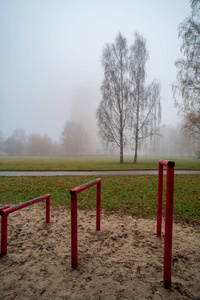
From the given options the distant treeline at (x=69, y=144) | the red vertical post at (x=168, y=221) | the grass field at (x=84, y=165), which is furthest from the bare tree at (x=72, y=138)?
the red vertical post at (x=168, y=221)

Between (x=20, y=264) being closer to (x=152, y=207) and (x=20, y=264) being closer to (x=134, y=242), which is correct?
(x=134, y=242)

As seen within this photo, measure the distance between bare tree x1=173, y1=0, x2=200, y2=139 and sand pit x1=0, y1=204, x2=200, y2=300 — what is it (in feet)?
48.6

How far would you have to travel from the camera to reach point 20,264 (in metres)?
2.58

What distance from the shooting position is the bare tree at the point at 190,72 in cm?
1465

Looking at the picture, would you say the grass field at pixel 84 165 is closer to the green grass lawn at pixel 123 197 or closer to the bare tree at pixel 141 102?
the bare tree at pixel 141 102

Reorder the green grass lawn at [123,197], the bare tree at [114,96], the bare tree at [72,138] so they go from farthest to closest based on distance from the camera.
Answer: the bare tree at [72,138] < the bare tree at [114,96] < the green grass lawn at [123,197]

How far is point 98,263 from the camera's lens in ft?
8.48

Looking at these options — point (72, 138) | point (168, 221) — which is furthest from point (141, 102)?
point (72, 138)

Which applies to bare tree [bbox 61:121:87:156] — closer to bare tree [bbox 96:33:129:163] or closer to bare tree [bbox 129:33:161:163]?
bare tree [bbox 96:33:129:163]

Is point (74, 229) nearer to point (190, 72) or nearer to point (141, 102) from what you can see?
point (190, 72)

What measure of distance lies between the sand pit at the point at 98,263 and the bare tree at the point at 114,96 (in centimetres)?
1724

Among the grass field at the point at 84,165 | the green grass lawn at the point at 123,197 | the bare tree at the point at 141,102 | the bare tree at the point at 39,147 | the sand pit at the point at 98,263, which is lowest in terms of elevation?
the sand pit at the point at 98,263

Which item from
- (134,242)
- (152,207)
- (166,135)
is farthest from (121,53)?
(166,135)

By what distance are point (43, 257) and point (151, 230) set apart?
2.14m
